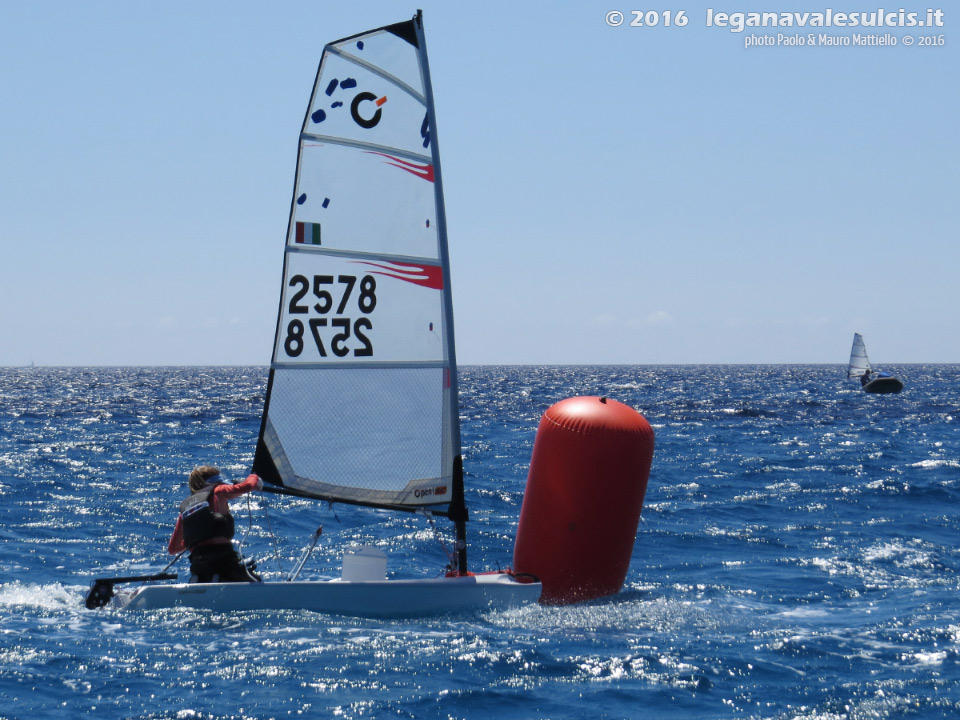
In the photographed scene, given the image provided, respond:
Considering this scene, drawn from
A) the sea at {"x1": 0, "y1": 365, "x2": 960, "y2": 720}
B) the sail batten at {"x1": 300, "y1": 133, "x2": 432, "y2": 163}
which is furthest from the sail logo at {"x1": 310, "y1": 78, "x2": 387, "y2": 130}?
the sea at {"x1": 0, "y1": 365, "x2": 960, "y2": 720}

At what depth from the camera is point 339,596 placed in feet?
33.9

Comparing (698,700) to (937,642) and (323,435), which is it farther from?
(323,435)

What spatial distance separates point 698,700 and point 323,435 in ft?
16.5

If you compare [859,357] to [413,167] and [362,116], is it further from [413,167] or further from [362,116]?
[362,116]

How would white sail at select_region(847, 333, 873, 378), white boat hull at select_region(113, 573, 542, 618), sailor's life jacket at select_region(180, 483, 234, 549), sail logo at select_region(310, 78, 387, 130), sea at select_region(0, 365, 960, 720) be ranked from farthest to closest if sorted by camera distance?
white sail at select_region(847, 333, 873, 378), sail logo at select_region(310, 78, 387, 130), sailor's life jacket at select_region(180, 483, 234, 549), white boat hull at select_region(113, 573, 542, 618), sea at select_region(0, 365, 960, 720)

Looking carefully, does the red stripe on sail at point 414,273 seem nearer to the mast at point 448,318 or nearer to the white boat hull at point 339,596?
the mast at point 448,318

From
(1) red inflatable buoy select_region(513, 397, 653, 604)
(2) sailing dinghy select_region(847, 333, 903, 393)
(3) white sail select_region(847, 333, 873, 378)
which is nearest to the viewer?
(1) red inflatable buoy select_region(513, 397, 653, 604)

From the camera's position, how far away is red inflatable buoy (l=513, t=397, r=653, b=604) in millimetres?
11148

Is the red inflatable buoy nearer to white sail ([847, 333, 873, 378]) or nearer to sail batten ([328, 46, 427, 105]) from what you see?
sail batten ([328, 46, 427, 105])

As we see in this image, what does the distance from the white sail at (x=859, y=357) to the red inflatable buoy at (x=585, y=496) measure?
232ft

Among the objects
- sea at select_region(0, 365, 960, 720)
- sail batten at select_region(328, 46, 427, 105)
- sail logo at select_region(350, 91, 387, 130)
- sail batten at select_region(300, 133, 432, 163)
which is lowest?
sea at select_region(0, 365, 960, 720)

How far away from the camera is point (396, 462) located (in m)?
11.2

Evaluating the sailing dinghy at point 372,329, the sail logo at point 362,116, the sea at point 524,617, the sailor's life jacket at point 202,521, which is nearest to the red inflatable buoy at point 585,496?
the sea at point 524,617

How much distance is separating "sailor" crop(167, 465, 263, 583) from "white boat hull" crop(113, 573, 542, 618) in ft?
1.14
